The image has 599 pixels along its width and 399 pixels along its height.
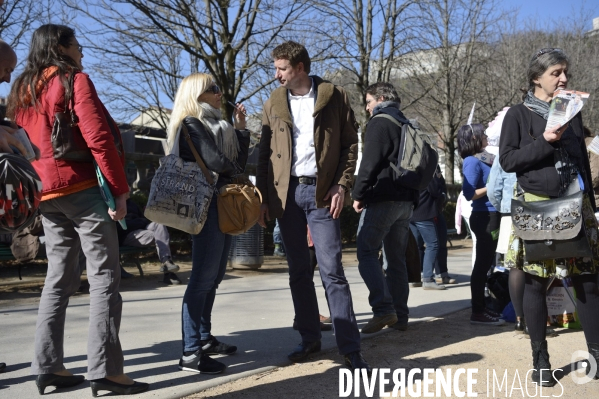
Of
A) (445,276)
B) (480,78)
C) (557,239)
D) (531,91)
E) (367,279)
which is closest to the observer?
(557,239)

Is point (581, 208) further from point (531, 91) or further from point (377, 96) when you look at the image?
point (377, 96)

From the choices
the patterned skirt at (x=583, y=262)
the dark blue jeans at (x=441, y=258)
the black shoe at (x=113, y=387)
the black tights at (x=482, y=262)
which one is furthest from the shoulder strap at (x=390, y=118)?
the dark blue jeans at (x=441, y=258)

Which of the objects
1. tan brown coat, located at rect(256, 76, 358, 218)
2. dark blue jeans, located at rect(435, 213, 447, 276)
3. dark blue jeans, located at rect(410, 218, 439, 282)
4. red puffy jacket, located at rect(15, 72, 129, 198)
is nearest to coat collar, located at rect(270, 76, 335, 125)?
tan brown coat, located at rect(256, 76, 358, 218)

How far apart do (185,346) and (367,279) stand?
1.73 meters

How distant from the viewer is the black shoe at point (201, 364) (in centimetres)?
414

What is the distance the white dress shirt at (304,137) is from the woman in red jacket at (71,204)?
49.9 inches

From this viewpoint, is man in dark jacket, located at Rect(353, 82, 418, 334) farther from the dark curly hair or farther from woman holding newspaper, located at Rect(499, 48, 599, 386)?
the dark curly hair

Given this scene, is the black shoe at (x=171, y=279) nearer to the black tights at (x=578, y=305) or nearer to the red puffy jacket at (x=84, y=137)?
the red puffy jacket at (x=84, y=137)

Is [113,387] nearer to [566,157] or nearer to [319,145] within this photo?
[319,145]

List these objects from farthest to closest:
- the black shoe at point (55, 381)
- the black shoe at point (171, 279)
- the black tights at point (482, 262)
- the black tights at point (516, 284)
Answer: the black shoe at point (171, 279) < the black tights at point (482, 262) < the black tights at point (516, 284) < the black shoe at point (55, 381)

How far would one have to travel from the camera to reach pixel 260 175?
474cm

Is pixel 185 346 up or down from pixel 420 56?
down

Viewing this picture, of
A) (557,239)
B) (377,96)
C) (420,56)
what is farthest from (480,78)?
(557,239)

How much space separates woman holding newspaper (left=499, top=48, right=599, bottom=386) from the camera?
164 inches
